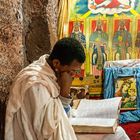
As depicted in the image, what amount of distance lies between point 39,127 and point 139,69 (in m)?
2.24

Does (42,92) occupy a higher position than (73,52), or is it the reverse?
(73,52)

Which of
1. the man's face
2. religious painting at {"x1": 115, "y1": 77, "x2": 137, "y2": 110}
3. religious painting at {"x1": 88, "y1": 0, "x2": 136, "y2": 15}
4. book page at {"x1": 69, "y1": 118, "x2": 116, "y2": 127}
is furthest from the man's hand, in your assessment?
religious painting at {"x1": 88, "y1": 0, "x2": 136, "y2": 15}

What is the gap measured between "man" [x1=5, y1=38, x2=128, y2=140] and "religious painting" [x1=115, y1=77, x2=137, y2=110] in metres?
2.04

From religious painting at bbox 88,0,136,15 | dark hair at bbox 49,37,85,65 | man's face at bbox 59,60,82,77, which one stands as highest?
religious painting at bbox 88,0,136,15

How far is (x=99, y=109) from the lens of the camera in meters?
1.84

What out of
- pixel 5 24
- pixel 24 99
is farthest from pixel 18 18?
pixel 24 99

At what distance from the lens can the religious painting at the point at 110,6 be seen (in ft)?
11.8

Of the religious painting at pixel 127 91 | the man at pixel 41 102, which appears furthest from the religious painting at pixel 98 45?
the man at pixel 41 102

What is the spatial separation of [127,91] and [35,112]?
7.38ft

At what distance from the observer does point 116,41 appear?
141 inches

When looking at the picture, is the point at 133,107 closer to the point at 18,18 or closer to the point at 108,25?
the point at 108,25

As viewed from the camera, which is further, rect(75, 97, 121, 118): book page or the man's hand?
rect(75, 97, 121, 118): book page

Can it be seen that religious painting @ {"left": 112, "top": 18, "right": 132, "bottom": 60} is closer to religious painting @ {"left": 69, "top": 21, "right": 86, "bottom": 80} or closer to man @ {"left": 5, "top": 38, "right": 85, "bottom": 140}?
religious painting @ {"left": 69, "top": 21, "right": 86, "bottom": 80}

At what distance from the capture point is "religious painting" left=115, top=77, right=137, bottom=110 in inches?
138
